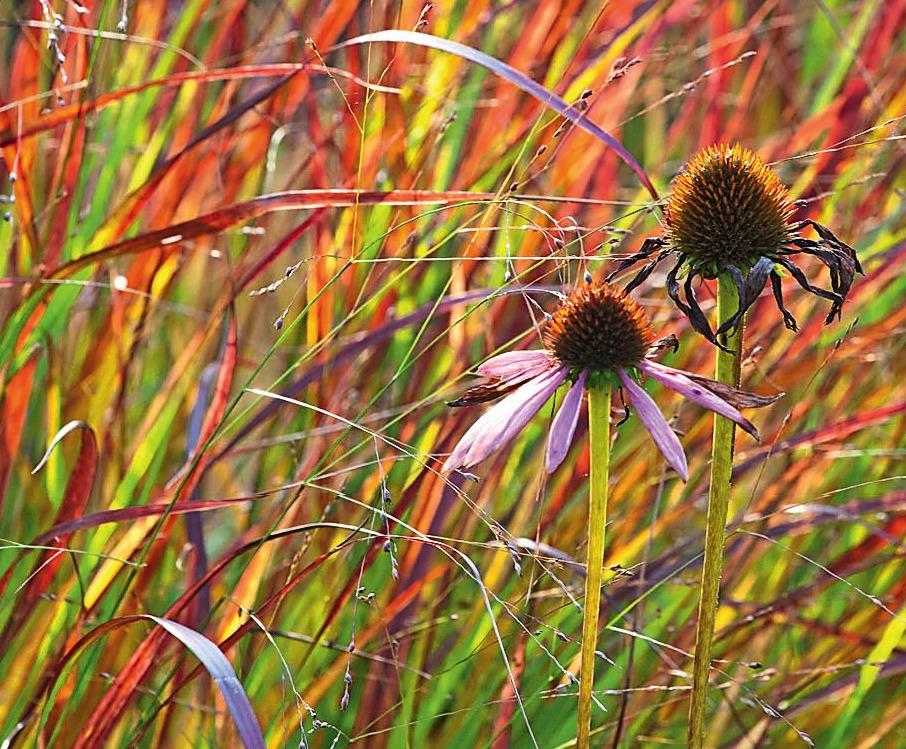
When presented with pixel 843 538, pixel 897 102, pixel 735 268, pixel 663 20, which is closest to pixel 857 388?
pixel 843 538

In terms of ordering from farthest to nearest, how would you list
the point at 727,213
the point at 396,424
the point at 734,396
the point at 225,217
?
the point at 396,424 → the point at 225,217 → the point at 727,213 → the point at 734,396

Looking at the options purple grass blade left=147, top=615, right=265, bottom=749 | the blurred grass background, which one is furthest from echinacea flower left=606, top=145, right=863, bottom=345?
purple grass blade left=147, top=615, right=265, bottom=749

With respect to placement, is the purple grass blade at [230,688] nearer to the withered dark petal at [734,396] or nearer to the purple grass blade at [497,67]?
the withered dark petal at [734,396]

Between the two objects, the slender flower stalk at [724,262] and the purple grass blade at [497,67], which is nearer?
the slender flower stalk at [724,262]

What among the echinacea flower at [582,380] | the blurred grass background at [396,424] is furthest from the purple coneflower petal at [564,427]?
the blurred grass background at [396,424]

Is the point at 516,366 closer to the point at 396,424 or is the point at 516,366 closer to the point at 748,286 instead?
the point at 748,286

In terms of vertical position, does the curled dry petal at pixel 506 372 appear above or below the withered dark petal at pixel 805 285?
below

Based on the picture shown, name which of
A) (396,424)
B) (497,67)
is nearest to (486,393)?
(497,67)
